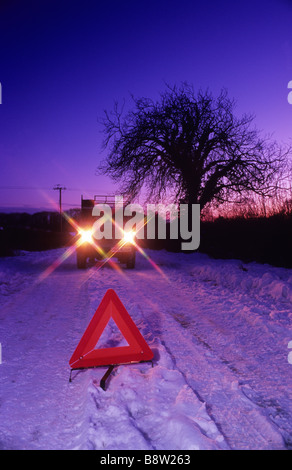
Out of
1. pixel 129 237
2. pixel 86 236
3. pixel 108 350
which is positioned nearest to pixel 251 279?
pixel 129 237

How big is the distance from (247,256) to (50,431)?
12852 mm

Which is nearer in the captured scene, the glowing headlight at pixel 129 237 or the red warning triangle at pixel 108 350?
the red warning triangle at pixel 108 350

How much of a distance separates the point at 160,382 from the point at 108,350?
0.78 meters

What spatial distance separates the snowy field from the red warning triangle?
0.18 metres

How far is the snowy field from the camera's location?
2834 mm

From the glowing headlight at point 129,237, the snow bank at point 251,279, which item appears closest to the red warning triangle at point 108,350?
the snow bank at point 251,279

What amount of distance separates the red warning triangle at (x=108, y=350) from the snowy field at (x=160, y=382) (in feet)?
0.59

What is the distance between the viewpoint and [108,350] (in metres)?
4.16

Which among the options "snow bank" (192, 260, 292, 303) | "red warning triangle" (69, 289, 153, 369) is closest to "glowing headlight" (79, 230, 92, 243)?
"snow bank" (192, 260, 292, 303)

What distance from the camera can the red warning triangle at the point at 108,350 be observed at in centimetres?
398

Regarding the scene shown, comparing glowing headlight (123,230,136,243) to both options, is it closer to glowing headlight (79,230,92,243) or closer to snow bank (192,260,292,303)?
glowing headlight (79,230,92,243)

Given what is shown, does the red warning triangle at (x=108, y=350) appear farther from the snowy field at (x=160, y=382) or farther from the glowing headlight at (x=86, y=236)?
the glowing headlight at (x=86, y=236)

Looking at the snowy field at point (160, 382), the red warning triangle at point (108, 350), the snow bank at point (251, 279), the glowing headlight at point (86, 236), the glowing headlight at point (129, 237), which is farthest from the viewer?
the glowing headlight at point (129, 237)
